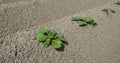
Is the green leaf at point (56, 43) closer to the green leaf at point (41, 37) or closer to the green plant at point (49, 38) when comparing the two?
the green plant at point (49, 38)

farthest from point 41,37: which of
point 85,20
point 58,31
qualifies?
point 85,20

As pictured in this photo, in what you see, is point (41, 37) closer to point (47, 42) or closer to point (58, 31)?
point (47, 42)

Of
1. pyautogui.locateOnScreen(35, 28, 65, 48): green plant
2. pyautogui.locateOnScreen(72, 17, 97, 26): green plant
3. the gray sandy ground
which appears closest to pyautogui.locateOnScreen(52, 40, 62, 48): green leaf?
pyautogui.locateOnScreen(35, 28, 65, 48): green plant

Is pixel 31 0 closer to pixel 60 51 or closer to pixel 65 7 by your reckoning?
pixel 65 7

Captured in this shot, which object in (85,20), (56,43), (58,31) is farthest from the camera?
(85,20)

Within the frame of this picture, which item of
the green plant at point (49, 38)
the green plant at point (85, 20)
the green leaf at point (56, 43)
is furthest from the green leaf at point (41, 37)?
the green plant at point (85, 20)

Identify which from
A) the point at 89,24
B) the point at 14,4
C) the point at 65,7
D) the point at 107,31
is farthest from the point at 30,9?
the point at 107,31

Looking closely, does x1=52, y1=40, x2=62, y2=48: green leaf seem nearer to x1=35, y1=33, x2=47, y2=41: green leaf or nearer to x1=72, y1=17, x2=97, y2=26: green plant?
x1=35, y1=33, x2=47, y2=41: green leaf

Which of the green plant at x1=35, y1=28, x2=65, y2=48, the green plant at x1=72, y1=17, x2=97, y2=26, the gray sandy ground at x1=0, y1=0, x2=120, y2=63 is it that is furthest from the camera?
the green plant at x1=72, y1=17, x2=97, y2=26

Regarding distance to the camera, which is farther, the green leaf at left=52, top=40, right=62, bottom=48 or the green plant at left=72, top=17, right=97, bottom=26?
the green plant at left=72, top=17, right=97, bottom=26

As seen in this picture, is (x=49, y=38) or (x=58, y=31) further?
(x=58, y=31)
